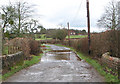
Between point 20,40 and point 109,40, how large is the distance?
26.2ft

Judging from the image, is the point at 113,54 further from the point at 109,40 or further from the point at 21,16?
the point at 21,16

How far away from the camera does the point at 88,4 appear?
17.2m

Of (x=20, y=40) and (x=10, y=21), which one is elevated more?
(x=10, y=21)

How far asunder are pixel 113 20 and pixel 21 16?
18.6 meters

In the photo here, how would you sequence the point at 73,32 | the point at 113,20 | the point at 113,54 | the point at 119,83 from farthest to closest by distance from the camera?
the point at 73,32 → the point at 113,20 → the point at 113,54 → the point at 119,83

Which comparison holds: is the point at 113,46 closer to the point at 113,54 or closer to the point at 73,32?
the point at 113,54

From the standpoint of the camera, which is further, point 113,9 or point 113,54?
point 113,9

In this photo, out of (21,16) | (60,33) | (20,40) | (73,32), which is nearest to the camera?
(20,40)

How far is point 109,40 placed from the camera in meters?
9.54

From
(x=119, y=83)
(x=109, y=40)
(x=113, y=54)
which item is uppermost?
(x=109, y=40)

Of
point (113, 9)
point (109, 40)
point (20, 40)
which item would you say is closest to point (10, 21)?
point (20, 40)

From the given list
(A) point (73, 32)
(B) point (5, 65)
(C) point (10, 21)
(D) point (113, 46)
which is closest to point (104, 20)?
(C) point (10, 21)

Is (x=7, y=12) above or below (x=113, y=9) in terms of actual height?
below

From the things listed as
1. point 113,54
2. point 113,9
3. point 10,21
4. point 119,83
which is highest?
point 113,9
